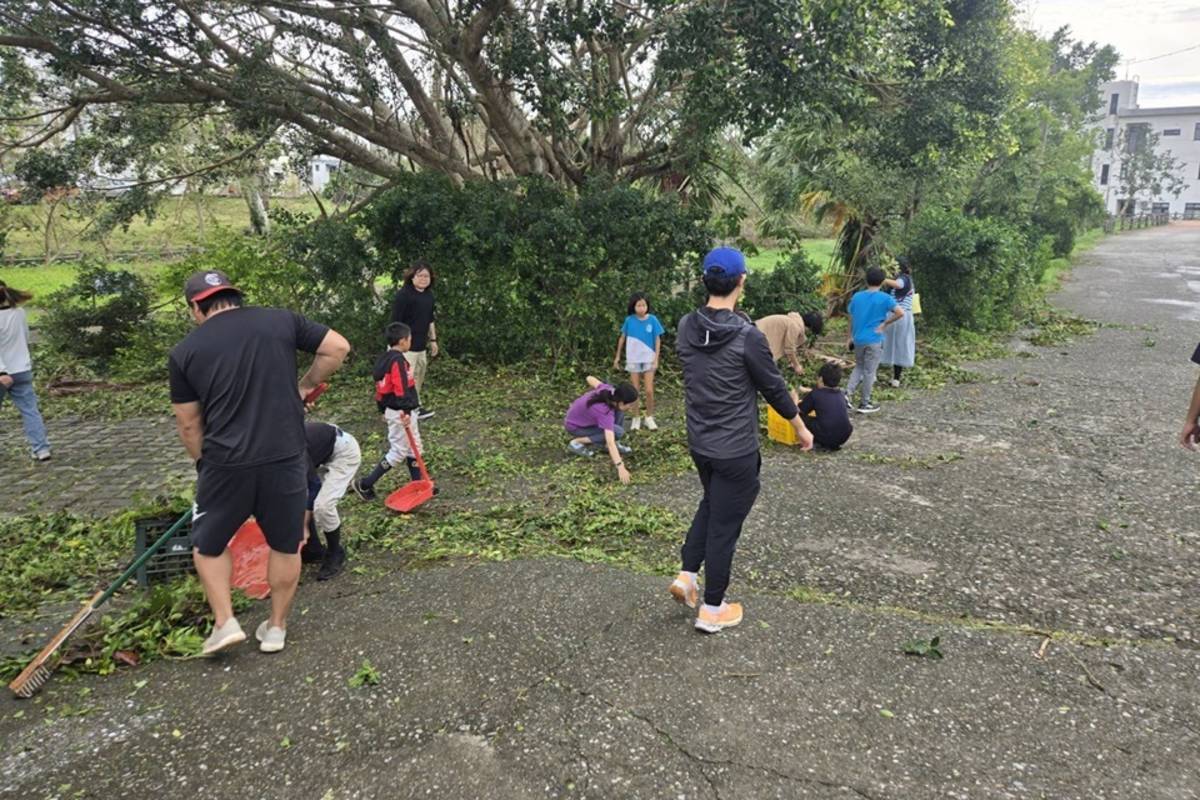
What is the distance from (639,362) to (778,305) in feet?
13.7

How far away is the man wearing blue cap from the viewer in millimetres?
3568

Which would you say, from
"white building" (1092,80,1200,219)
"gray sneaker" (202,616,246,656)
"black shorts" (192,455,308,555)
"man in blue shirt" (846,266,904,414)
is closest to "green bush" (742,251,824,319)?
"man in blue shirt" (846,266,904,414)

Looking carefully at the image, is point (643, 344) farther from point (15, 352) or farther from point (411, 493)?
point (15, 352)

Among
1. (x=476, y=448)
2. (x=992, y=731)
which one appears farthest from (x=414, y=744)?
(x=476, y=448)

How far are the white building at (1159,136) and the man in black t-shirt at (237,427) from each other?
82.7 m

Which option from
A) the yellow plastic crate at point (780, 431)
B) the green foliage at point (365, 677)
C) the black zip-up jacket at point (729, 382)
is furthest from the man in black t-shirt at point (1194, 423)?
the green foliage at point (365, 677)

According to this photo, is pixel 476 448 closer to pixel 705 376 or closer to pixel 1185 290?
pixel 705 376

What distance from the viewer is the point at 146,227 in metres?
27.0

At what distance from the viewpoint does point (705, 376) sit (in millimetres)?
3652

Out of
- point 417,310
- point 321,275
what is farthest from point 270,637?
point 321,275

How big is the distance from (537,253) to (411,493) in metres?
5.08

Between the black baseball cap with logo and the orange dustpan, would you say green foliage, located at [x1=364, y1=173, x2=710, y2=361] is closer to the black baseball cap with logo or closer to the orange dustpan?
the orange dustpan

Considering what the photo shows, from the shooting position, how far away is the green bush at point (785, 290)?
11.3 meters

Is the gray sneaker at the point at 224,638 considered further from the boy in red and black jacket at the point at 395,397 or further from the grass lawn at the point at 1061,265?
the grass lawn at the point at 1061,265
